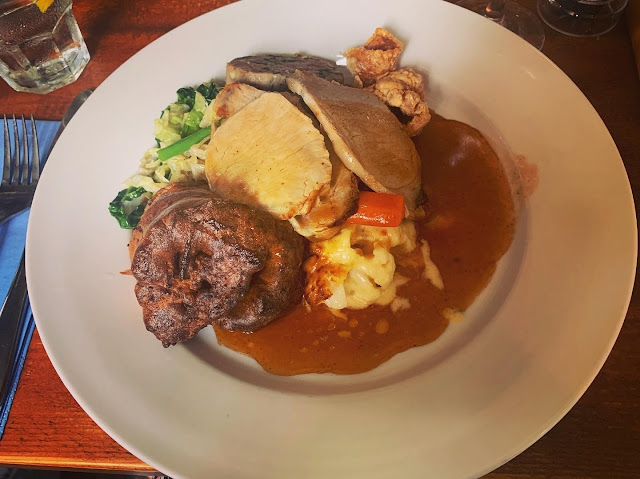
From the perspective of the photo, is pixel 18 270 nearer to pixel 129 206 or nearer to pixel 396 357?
pixel 129 206

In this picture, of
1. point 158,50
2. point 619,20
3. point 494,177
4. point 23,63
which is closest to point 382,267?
point 494,177

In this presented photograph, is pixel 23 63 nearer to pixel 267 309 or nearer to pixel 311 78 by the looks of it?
pixel 311 78

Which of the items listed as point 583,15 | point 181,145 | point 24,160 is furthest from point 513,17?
point 24,160

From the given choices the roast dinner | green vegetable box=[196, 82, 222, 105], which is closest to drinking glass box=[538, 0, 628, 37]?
the roast dinner

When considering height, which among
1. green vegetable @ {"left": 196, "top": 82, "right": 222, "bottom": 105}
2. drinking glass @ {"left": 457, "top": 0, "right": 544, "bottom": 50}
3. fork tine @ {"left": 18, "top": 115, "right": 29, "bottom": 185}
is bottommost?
fork tine @ {"left": 18, "top": 115, "right": 29, "bottom": 185}

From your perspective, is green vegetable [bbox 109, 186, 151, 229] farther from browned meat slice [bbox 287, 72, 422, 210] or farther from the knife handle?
browned meat slice [bbox 287, 72, 422, 210]

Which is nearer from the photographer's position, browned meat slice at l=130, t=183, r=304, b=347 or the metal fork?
browned meat slice at l=130, t=183, r=304, b=347
